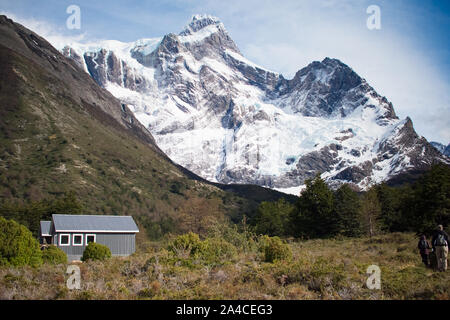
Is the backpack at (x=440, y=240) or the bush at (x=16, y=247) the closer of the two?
the backpack at (x=440, y=240)

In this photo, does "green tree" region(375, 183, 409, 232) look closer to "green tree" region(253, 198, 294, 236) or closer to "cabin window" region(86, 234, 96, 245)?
"green tree" region(253, 198, 294, 236)

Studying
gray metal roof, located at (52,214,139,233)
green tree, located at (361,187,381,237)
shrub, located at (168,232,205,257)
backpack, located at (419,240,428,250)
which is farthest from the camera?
green tree, located at (361,187,381,237)

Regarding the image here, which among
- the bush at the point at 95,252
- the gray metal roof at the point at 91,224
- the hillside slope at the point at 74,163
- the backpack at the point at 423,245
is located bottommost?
the bush at the point at 95,252

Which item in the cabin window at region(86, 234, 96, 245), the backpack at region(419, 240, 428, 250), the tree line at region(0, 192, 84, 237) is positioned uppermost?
the tree line at region(0, 192, 84, 237)

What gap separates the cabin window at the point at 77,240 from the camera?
162 feet

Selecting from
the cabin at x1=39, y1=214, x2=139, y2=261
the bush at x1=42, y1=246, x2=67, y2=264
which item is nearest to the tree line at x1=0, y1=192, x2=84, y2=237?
the cabin at x1=39, y1=214, x2=139, y2=261

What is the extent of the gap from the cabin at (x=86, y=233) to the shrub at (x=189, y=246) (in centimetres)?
2558

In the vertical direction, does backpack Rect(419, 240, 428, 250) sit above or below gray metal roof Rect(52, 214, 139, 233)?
below

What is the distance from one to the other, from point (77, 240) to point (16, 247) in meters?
28.0

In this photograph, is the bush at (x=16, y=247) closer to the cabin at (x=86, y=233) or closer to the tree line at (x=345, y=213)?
the cabin at (x=86, y=233)

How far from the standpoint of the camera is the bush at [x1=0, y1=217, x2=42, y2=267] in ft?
73.7

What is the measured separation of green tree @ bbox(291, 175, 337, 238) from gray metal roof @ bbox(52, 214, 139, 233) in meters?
21.2

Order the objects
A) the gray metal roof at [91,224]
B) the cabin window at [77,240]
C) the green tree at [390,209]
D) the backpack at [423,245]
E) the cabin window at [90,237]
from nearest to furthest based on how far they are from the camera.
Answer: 1. the backpack at [423,245]
2. the cabin window at [77,240]
3. the gray metal roof at [91,224]
4. the cabin window at [90,237]
5. the green tree at [390,209]

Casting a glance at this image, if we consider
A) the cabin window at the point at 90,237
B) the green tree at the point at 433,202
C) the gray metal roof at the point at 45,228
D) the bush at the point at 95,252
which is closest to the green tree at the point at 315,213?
the green tree at the point at 433,202
